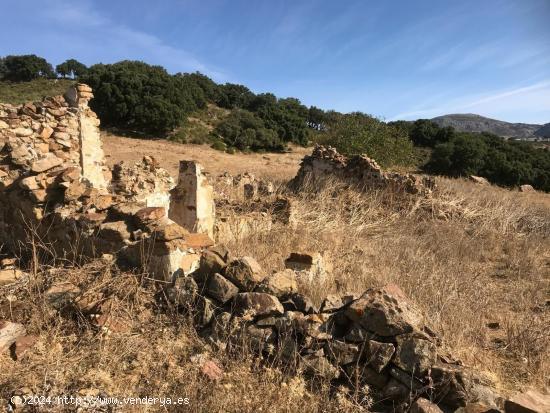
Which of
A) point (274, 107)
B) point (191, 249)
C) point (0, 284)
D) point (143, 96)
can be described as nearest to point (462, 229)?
point (191, 249)

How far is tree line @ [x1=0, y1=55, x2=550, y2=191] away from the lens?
17.7 m

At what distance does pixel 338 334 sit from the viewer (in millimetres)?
3029

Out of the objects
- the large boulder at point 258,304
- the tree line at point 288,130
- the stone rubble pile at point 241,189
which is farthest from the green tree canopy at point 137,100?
the large boulder at point 258,304

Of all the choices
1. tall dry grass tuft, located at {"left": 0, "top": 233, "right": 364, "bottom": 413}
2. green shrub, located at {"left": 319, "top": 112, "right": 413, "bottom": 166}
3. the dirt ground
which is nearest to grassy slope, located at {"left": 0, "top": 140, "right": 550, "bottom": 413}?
tall dry grass tuft, located at {"left": 0, "top": 233, "right": 364, "bottom": 413}

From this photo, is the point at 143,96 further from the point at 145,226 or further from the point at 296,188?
the point at 145,226

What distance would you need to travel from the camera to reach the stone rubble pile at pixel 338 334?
2.60m

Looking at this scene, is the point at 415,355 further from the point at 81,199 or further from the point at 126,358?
the point at 81,199

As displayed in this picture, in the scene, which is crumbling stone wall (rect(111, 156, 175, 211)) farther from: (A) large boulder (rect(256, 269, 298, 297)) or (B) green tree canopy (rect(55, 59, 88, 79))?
(B) green tree canopy (rect(55, 59, 88, 79))

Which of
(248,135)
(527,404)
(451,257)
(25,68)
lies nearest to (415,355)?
(527,404)

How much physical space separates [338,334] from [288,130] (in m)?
29.6

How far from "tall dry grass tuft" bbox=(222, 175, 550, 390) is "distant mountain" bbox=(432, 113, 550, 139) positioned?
275ft

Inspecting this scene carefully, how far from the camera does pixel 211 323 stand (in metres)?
3.38

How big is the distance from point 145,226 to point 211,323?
135 cm

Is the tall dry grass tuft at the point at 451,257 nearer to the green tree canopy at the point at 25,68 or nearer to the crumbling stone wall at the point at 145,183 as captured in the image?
the crumbling stone wall at the point at 145,183
